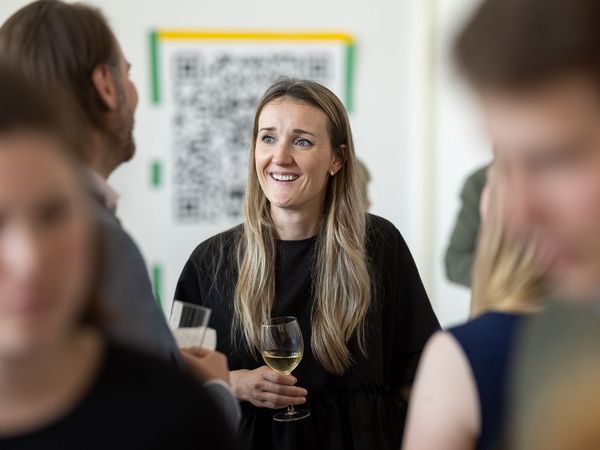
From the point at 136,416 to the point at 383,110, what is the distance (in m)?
3.62

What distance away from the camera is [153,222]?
13.0 ft

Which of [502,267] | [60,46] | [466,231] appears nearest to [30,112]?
[502,267]

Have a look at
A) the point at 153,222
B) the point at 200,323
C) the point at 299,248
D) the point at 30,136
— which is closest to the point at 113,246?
the point at 200,323

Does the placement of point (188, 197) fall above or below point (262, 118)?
below

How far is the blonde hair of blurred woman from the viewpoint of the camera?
671 millimetres

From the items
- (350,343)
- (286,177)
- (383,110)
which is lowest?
(350,343)

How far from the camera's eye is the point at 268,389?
5.49ft

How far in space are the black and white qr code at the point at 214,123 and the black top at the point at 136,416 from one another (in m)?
3.31

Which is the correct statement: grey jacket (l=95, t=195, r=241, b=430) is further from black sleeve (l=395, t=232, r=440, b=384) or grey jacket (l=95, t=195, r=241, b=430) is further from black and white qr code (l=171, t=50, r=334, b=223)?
black and white qr code (l=171, t=50, r=334, b=223)

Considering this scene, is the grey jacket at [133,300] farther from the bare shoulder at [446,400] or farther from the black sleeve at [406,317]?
the black sleeve at [406,317]

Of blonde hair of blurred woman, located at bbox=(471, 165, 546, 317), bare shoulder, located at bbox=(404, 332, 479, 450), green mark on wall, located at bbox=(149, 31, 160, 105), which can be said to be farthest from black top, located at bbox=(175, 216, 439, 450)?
green mark on wall, located at bbox=(149, 31, 160, 105)

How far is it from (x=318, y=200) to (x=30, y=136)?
56.7 inches

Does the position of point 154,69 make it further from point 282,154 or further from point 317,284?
point 317,284

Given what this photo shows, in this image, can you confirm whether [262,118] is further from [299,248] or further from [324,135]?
[299,248]
